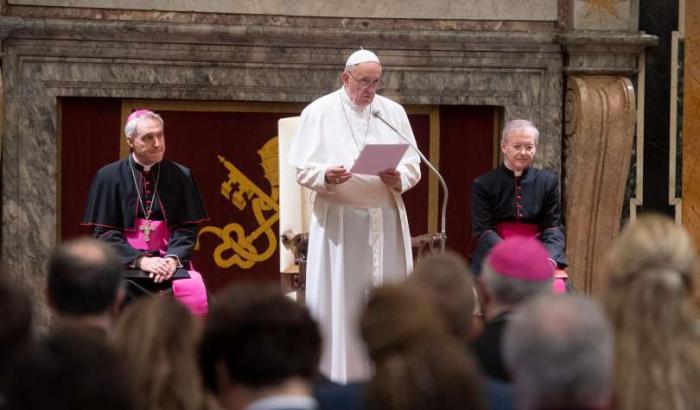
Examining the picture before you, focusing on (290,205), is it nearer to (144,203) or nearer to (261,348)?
(144,203)

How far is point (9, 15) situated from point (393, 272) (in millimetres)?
2868

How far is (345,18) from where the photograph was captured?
926 cm

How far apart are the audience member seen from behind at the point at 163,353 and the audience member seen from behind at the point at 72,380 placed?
554 mm

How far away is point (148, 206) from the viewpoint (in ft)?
24.6

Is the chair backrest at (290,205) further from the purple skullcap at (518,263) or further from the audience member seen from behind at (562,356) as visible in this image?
the audience member seen from behind at (562,356)

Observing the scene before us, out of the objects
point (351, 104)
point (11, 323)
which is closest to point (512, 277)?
point (11, 323)

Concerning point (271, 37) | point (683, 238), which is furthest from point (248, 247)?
point (683, 238)

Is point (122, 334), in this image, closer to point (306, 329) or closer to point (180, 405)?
point (180, 405)

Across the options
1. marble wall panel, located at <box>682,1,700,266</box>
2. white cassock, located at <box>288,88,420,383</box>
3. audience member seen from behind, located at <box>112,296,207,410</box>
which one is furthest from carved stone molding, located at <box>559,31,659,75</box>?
audience member seen from behind, located at <box>112,296,207,410</box>

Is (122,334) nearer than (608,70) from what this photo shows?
Yes

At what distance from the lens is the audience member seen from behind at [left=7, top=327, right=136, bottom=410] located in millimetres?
2973

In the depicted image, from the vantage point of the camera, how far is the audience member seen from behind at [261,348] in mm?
3268

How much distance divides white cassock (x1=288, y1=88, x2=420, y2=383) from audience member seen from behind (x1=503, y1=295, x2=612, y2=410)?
4.25m

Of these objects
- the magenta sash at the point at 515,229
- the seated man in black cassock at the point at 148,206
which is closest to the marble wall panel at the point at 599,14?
the magenta sash at the point at 515,229
